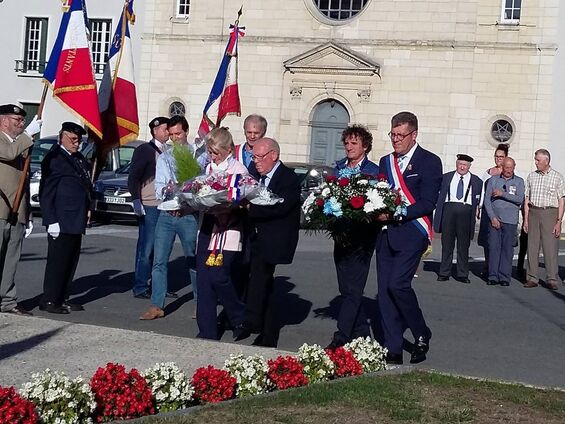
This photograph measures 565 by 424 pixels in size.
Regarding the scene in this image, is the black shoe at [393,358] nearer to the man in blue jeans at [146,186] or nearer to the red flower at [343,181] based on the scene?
the red flower at [343,181]

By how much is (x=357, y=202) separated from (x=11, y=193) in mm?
3726

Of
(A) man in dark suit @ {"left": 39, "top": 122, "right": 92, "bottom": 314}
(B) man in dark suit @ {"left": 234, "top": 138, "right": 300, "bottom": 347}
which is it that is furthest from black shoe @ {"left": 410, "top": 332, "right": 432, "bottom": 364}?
(A) man in dark suit @ {"left": 39, "top": 122, "right": 92, "bottom": 314}

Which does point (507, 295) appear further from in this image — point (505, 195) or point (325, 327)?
point (325, 327)

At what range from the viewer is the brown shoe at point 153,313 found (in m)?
12.2

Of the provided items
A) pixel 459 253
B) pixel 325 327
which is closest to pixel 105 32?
pixel 459 253

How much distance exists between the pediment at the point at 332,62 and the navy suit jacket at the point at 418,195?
1098 inches

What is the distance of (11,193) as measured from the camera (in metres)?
11.5

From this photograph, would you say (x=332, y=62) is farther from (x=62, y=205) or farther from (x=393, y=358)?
(x=393, y=358)

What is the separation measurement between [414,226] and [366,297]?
519cm

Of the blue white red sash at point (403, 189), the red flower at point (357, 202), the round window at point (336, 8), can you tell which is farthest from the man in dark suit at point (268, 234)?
the round window at point (336, 8)

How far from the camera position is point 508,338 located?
1220 centimetres

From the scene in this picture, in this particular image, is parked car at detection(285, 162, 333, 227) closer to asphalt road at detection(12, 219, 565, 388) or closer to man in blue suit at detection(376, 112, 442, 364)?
asphalt road at detection(12, 219, 565, 388)

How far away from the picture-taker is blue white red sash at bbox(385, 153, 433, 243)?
32.8 ft

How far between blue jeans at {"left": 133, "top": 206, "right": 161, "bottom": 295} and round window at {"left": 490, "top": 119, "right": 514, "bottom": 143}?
24.7 meters
